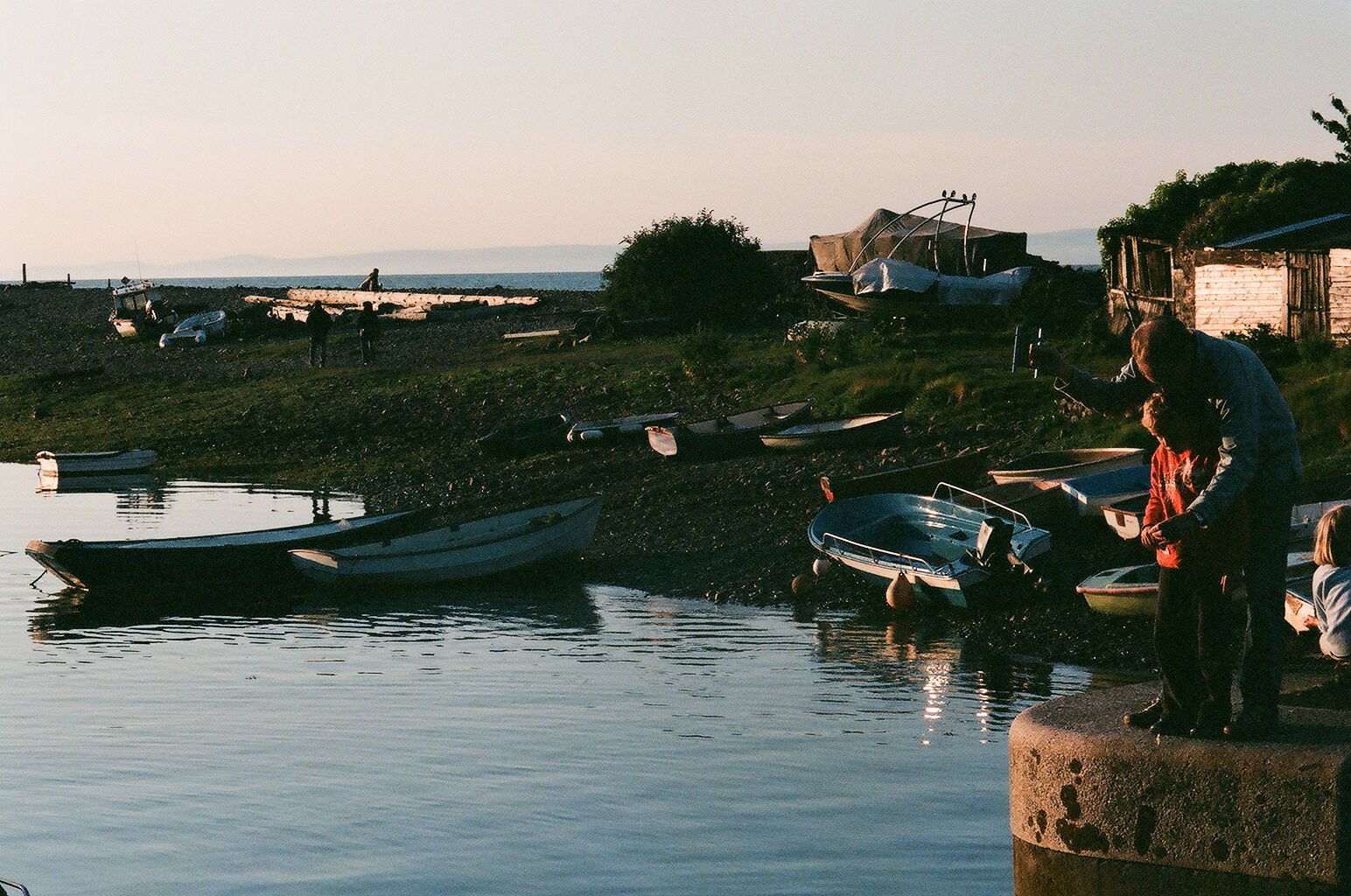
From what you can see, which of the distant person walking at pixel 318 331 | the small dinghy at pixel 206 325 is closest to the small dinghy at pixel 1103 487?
the distant person walking at pixel 318 331

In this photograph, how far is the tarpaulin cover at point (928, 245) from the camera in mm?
49500

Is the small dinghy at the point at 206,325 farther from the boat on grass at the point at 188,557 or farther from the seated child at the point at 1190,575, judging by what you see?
the seated child at the point at 1190,575

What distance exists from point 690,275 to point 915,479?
27498mm

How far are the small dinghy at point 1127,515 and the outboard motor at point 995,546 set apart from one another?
1562 mm

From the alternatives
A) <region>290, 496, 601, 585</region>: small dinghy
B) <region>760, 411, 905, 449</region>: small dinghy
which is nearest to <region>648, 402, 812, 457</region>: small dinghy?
<region>760, 411, 905, 449</region>: small dinghy

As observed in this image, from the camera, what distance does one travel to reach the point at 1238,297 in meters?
32.8

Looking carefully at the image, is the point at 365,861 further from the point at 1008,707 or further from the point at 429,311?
the point at 429,311

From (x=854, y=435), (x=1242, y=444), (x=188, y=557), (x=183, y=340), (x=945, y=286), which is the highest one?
(x=945, y=286)

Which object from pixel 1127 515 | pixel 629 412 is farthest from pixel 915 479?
pixel 629 412

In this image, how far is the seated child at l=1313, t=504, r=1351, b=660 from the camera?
1084 cm

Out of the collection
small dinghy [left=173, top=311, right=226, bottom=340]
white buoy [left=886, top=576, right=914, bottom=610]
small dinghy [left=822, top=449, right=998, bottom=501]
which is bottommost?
white buoy [left=886, top=576, right=914, bottom=610]

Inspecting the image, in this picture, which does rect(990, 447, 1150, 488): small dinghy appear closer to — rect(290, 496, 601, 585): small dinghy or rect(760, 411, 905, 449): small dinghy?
rect(760, 411, 905, 449): small dinghy

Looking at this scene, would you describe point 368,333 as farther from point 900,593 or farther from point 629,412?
point 900,593

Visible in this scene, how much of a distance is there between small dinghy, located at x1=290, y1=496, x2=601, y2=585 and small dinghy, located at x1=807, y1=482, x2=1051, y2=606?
4.16 meters
